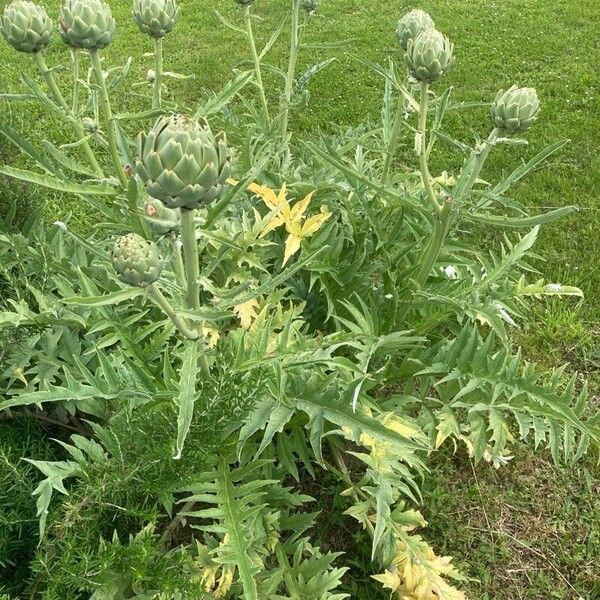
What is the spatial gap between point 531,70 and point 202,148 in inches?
181

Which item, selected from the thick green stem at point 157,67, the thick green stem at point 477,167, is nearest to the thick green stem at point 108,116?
the thick green stem at point 157,67

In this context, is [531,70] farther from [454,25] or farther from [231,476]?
[231,476]

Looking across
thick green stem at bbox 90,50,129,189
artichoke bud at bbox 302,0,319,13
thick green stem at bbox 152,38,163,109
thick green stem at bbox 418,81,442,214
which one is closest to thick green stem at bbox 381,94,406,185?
thick green stem at bbox 418,81,442,214

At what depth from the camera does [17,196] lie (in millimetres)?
2689

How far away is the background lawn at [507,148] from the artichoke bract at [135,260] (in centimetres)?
127

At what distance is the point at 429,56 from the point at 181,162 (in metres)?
0.93

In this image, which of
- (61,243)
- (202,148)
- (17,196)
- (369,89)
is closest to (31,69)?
(369,89)

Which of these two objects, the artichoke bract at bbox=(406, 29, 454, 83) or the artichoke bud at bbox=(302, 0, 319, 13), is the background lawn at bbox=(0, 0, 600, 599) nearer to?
the artichoke bud at bbox=(302, 0, 319, 13)

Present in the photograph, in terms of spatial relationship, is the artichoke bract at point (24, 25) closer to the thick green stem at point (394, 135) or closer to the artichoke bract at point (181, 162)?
the artichoke bract at point (181, 162)

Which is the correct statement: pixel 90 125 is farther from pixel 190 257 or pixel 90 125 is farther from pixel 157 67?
pixel 190 257

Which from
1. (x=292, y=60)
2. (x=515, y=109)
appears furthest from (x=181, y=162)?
(x=292, y=60)

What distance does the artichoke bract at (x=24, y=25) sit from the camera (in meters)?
1.92

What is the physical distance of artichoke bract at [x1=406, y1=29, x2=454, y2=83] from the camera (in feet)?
6.31

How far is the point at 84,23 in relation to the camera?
1.90 meters
